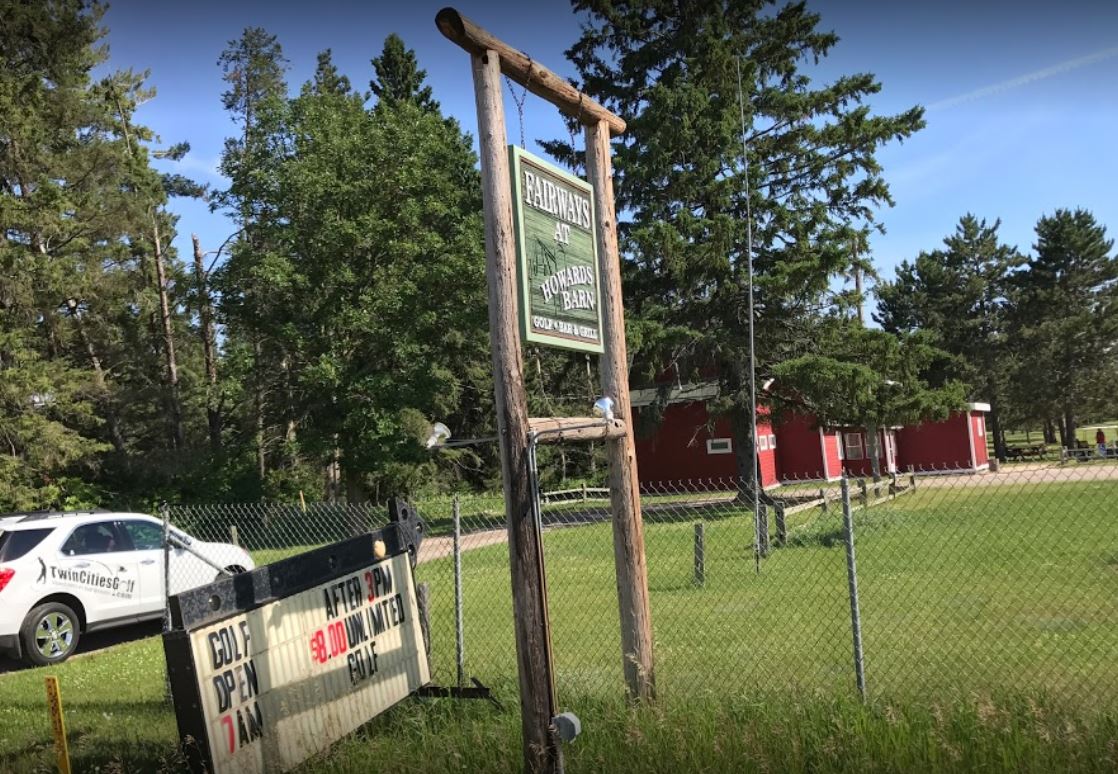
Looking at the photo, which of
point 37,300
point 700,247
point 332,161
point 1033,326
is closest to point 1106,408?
point 1033,326

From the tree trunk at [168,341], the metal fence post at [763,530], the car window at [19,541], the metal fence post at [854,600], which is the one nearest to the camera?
the metal fence post at [854,600]

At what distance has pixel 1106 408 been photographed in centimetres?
5453

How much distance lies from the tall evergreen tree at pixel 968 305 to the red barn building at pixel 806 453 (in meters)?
18.7

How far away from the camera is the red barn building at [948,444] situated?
37000 millimetres

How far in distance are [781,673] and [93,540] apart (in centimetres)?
784

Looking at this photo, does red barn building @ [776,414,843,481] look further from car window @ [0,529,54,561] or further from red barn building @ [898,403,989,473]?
car window @ [0,529,54,561]

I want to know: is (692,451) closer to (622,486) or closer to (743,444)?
(743,444)

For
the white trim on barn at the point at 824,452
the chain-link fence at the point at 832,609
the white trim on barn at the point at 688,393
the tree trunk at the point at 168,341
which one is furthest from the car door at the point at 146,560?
the white trim on barn at the point at 824,452

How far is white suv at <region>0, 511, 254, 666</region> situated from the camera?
894 cm

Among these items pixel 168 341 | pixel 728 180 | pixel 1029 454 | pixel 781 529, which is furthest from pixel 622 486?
pixel 1029 454

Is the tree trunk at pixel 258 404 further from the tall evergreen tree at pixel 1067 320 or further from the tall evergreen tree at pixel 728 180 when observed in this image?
the tall evergreen tree at pixel 1067 320

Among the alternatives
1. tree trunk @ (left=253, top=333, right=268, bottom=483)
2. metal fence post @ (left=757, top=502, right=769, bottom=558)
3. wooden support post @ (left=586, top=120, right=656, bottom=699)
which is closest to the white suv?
wooden support post @ (left=586, top=120, right=656, bottom=699)

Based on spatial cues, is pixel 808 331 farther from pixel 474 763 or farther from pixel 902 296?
pixel 902 296

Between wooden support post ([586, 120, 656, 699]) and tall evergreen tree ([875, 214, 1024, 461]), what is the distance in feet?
163
